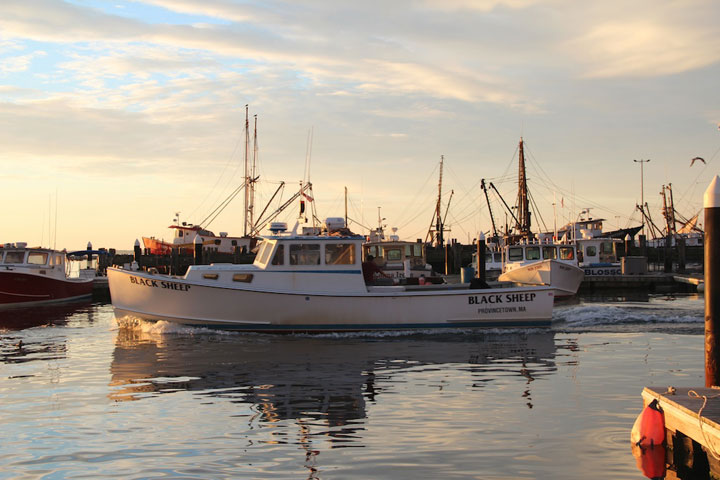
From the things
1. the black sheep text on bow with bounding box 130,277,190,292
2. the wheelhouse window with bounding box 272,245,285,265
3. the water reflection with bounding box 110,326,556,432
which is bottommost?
the water reflection with bounding box 110,326,556,432

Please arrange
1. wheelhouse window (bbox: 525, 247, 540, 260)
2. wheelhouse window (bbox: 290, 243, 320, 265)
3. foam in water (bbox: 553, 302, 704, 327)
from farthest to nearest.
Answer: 1. wheelhouse window (bbox: 525, 247, 540, 260)
2. foam in water (bbox: 553, 302, 704, 327)
3. wheelhouse window (bbox: 290, 243, 320, 265)

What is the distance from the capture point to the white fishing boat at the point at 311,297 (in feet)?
62.5

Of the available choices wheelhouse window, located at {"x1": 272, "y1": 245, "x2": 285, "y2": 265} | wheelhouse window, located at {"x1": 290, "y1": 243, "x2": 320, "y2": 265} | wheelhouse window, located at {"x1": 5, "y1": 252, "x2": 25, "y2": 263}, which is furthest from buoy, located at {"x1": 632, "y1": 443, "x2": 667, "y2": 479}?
wheelhouse window, located at {"x1": 5, "y1": 252, "x2": 25, "y2": 263}

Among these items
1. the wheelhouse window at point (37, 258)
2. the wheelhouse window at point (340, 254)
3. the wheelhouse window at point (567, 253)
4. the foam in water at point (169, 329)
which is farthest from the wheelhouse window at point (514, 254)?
the wheelhouse window at point (37, 258)

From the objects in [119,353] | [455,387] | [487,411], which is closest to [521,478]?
[487,411]

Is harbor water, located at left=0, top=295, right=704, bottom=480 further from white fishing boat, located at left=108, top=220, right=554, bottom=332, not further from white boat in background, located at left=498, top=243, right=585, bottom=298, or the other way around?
white boat in background, located at left=498, top=243, right=585, bottom=298

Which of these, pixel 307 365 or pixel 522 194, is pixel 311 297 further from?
pixel 522 194

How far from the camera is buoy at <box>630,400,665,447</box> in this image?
26.6ft

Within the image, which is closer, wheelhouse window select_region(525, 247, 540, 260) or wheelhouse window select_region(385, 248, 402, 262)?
wheelhouse window select_region(525, 247, 540, 260)

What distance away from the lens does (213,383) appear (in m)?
12.7

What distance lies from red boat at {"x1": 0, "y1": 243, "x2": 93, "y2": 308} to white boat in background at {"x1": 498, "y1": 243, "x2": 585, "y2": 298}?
1858 cm

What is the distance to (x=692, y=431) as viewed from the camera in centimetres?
742

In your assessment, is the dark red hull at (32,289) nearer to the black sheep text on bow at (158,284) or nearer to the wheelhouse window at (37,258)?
the wheelhouse window at (37,258)

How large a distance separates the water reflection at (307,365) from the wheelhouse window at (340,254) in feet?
6.43
